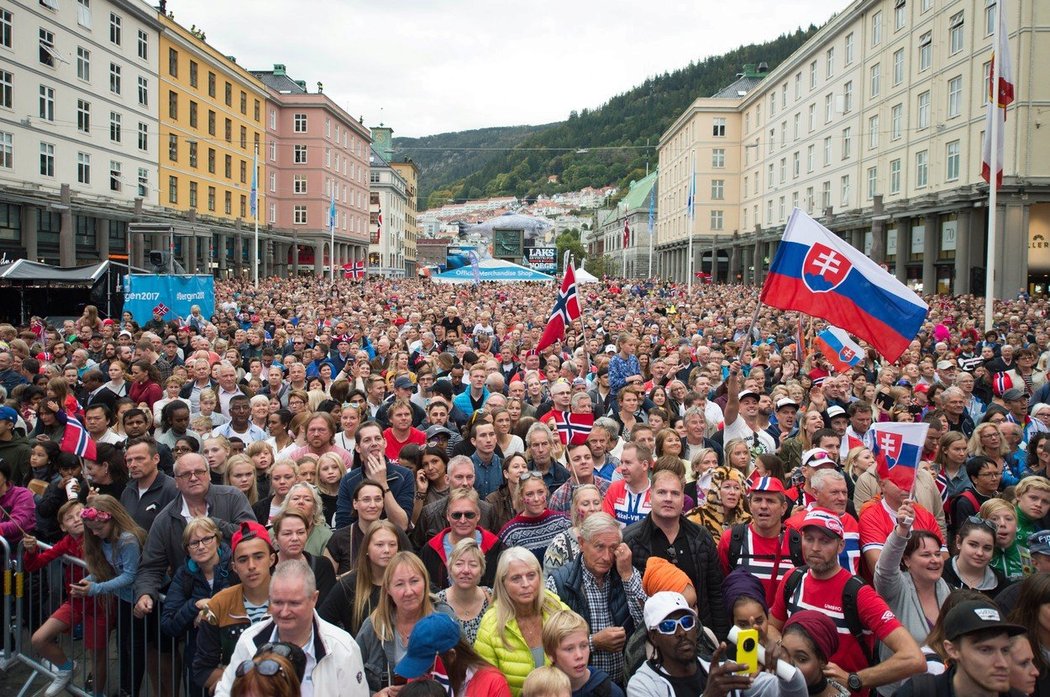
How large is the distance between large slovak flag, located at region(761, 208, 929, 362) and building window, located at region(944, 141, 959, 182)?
103ft

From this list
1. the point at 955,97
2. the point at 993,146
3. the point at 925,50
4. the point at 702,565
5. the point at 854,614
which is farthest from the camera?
the point at 925,50

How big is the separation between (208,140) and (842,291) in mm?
51055

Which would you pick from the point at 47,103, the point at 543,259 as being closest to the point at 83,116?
the point at 47,103

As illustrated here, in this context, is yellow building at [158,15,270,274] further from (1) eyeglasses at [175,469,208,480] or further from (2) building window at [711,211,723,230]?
(2) building window at [711,211,723,230]

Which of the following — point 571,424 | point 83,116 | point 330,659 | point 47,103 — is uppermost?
point 83,116

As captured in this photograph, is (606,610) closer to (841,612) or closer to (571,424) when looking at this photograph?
(841,612)

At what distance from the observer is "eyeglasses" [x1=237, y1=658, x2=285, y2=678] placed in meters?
3.32

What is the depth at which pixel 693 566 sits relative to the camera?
4742mm

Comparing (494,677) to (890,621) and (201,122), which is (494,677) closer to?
(890,621)

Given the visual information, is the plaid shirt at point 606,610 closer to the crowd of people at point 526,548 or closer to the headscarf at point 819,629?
the crowd of people at point 526,548

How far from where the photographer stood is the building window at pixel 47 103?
35.2 m

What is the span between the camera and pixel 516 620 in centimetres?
412

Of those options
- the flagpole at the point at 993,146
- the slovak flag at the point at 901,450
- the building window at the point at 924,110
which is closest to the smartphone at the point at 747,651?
the slovak flag at the point at 901,450

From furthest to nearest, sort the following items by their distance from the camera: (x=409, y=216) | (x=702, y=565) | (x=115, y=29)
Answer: (x=409, y=216) < (x=115, y=29) < (x=702, y=565)
